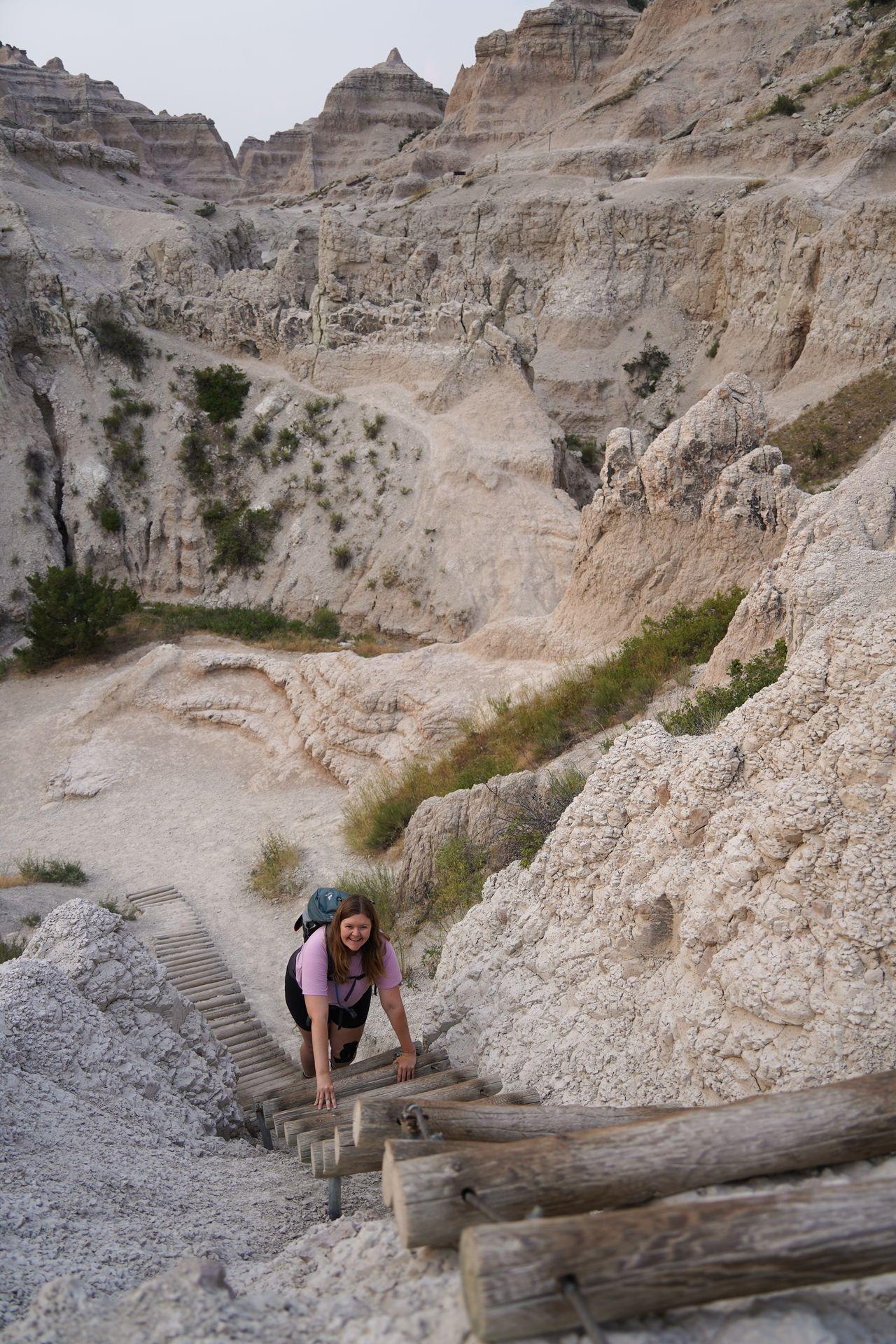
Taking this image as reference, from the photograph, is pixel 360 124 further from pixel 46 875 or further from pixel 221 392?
pixel 46 875

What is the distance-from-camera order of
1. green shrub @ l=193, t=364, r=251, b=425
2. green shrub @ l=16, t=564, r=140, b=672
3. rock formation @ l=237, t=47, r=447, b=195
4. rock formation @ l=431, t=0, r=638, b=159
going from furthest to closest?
rock formation @ l=237, t=47, r=447, b=195 → rock formation @ l=431, t=0, r=638, b=159 → green shrub @ l=193, t=364, r=251, b=425 → green shrub @ l=16, t=564, r=140, b=672

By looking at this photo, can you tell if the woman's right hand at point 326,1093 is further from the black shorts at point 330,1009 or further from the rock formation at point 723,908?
the rock formation at point 723,908

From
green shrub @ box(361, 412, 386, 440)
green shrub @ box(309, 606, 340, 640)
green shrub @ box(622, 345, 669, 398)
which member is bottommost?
→ green shrub @ box(309, 606, 340, 640)

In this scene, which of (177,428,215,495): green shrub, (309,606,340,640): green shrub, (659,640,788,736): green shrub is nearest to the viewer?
(659,640,788,736): green shrub

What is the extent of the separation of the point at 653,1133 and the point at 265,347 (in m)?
24.9

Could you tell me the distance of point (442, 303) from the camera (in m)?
21.9

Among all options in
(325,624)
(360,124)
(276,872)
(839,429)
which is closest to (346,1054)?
(276,872)

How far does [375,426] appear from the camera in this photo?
2127cm

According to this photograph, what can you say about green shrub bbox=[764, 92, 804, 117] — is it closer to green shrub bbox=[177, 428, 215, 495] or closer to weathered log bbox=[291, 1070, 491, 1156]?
green shrub bbox=[177, 428, 215, 495]

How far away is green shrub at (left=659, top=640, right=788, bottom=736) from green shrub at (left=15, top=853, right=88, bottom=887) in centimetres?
776

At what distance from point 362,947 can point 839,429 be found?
2189 centimetres

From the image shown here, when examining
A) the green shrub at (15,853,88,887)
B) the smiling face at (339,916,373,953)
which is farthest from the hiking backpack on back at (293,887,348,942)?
the green shrub at (15,853,88,887)

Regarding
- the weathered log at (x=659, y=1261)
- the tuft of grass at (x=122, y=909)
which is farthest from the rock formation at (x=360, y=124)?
the weathered log at (x=659, y=1261)

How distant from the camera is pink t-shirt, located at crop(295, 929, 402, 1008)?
411cm
